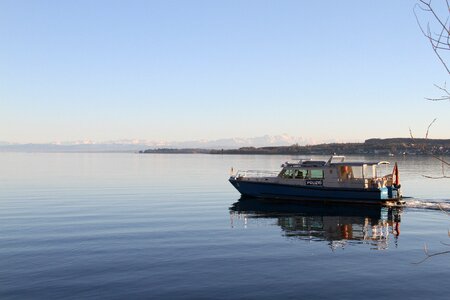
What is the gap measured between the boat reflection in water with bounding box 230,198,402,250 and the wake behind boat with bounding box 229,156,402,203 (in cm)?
88

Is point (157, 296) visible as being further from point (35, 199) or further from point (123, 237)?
point (35, 199)

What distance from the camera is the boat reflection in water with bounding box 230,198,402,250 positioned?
87.6ft

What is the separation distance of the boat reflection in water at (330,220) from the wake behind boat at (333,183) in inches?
34.8

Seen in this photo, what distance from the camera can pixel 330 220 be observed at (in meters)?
34.1

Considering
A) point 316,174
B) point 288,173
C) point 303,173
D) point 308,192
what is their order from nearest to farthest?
point 308,192 < point 316,174 < point 303,173 < point 288,173

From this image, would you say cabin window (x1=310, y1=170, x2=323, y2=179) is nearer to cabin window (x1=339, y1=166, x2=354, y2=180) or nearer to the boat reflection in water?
cabin window (x1=339, y1=166, x2=354, y2=180)

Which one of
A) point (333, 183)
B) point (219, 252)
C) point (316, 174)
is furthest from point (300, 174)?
point (219, 252)

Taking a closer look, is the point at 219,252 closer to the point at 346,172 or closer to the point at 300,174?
the point at 300,174

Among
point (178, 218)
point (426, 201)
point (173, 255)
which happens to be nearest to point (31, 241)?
point (173, 255)

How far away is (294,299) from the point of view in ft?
49.9

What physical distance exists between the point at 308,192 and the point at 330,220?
10.5 meters

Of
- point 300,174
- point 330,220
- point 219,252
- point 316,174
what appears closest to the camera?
point 219,252

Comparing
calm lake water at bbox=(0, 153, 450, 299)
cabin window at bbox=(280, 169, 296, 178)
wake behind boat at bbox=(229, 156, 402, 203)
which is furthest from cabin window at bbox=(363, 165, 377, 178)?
cabin window at bbox=(280, 169, 296, 178)

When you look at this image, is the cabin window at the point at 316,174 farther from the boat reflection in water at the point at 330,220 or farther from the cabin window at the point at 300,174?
the boat reflection in water at the point at 330,220
